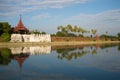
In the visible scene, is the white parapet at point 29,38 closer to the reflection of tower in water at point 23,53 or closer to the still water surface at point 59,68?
the reflection of tower in water at point 23,53

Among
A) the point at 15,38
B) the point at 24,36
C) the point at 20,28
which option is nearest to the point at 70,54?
the point at 15,38

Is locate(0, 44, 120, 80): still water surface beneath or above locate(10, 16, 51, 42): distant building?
beneath

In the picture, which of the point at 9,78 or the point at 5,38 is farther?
the point at 5,38

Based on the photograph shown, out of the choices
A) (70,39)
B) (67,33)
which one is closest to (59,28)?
(67,33)

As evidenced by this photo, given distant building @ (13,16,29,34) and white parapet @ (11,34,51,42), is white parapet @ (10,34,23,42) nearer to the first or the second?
white parapet @ (11,34,51,42)

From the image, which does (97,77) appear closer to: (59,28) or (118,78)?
(118,78)

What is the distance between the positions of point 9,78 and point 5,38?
3035 cm

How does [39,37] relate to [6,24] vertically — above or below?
below

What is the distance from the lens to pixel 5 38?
130 ft

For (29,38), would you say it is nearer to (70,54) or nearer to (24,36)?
(24,36)

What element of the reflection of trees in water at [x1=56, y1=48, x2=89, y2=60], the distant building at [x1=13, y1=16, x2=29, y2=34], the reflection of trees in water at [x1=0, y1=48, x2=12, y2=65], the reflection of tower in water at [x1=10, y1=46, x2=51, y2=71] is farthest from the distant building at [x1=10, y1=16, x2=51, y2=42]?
the reflection of trees in water at [x1=0, y1=48, x2=12, y2=65]

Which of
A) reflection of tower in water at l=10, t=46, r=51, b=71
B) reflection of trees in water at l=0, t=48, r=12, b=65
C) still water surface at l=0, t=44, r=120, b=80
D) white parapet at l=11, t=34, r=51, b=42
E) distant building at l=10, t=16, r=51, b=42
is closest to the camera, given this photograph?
still water surface at l=0, t=44, r=120, b=80

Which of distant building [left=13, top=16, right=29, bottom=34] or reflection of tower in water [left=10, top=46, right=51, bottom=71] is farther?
distant building [left=13, top=16, right=29, bottom=34]

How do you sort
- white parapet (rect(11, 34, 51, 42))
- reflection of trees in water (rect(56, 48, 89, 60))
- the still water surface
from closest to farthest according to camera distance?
the still water surface → reflection of trees in water (rect(56, 48, 89, 60)) → white parapet (rect(11, 34, 51, 42))
